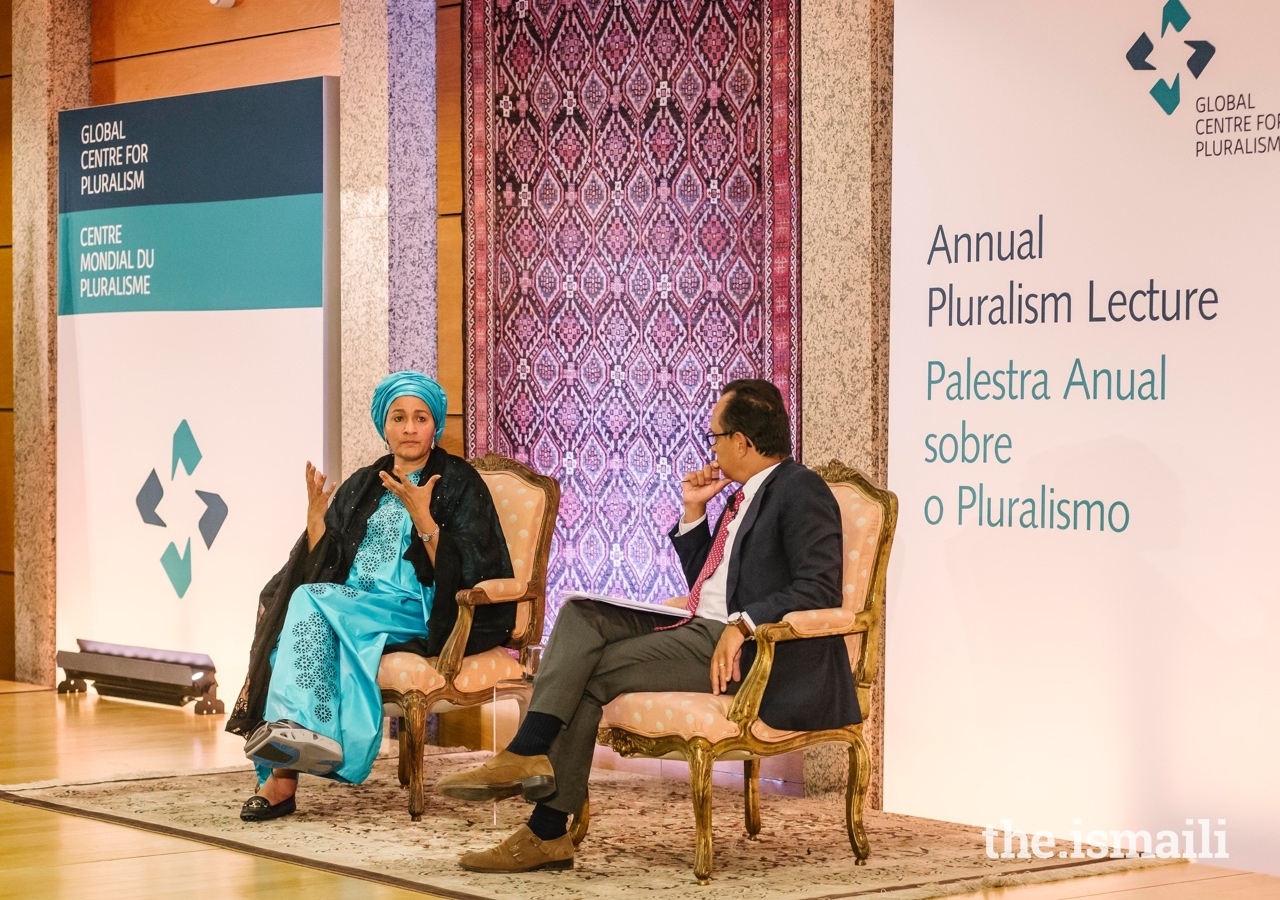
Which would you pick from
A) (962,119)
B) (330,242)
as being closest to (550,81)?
(330,242)

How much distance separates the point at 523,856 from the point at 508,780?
0.26 meters

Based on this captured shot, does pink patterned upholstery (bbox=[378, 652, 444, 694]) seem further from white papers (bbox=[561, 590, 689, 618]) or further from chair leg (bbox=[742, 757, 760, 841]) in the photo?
chair leg (bbox=[742, 757, 760, 841])

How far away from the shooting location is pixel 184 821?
5.22 meters

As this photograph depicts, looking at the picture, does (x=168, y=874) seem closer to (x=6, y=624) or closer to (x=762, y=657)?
(x=762, y=657)

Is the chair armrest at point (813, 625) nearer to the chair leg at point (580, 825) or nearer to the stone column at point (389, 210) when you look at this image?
the chair leg at point (580, 825)

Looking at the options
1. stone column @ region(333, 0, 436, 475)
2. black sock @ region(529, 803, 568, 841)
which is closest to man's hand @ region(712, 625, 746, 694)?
black sock @ region(529, 803, 568, 841)

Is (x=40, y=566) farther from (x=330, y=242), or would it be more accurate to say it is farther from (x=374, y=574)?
(x=374, y=574)

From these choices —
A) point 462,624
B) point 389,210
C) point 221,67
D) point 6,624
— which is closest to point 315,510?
point 462,624

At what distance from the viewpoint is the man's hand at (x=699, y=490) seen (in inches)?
198

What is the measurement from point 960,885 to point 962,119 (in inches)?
87.1

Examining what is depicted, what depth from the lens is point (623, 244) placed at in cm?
662

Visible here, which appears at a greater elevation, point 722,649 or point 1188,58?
point 1188,58

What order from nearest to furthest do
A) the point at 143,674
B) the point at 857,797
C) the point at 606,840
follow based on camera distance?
the point at 857,797, the point at 606,840, the point at 143,674

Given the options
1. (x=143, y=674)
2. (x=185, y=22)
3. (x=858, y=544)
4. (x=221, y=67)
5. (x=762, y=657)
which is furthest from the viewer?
(x=185, y=22)
